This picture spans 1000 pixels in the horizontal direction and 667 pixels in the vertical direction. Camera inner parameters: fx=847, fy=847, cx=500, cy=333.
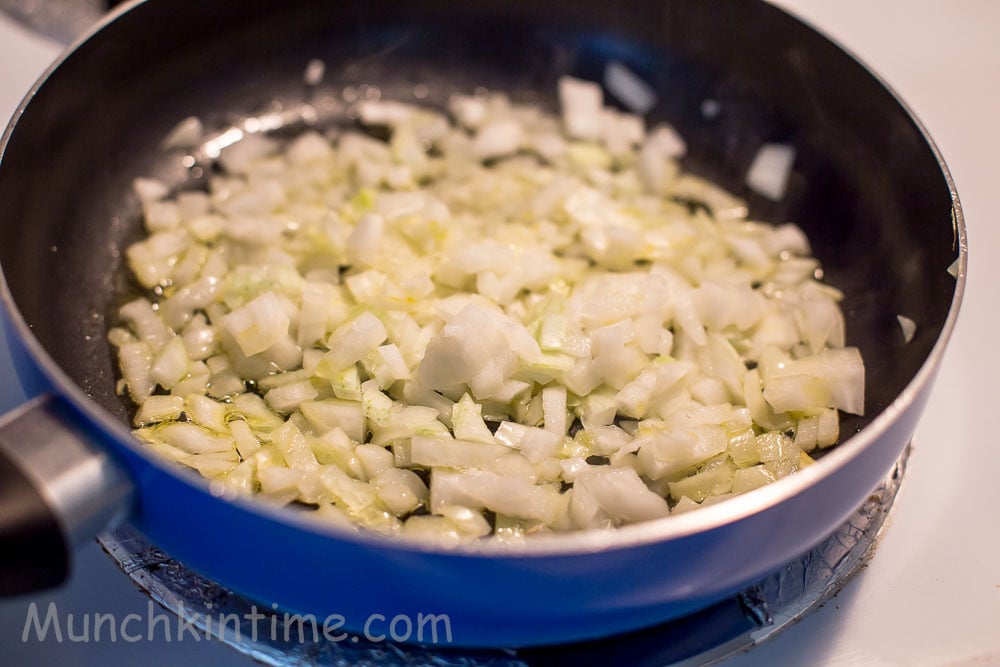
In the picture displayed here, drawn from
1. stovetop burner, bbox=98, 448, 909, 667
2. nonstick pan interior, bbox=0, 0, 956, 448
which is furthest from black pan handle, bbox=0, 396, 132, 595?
nonstick pan interior, bbox=0, 0, 956, 448

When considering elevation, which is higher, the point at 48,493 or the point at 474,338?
the point at 474,338

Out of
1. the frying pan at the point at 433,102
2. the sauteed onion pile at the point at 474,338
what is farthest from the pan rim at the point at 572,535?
the sauteed onion pile at the point at 474,338

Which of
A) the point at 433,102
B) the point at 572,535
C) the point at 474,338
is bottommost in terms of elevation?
the point at 572,535

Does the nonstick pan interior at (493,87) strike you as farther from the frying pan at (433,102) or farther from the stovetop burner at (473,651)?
the stovetop burner at (473,651)

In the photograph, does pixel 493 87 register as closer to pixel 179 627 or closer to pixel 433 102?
pixel 433 102

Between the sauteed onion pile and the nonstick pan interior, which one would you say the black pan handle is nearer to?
the sauteed onion pile

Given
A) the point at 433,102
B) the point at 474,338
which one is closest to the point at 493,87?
the point at 433,102

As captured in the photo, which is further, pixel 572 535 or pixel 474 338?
pixel 474 338
